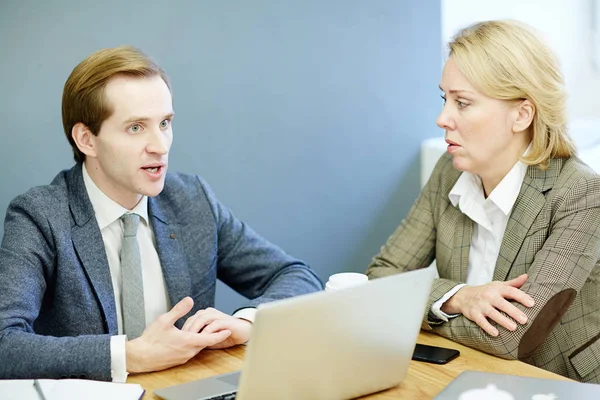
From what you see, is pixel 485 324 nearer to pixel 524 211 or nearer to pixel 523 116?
pixel 524 211

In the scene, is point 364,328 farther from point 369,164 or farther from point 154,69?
point 369,164

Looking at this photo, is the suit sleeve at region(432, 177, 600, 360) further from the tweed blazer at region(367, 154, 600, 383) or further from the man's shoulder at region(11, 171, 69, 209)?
the man's shoulder at region(11, 171, 69, 209)

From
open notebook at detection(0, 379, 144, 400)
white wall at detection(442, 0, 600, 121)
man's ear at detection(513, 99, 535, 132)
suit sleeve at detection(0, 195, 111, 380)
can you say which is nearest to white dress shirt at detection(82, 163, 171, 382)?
suit sleeve at detection(0, 195, 111, 380)

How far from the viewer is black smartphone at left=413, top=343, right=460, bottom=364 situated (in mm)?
1591

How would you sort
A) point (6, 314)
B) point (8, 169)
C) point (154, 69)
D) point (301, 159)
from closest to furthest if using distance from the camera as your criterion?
1. point (6, 314)
2. point (154, 69)
3. point (8, 169)
4. point (301, 159)

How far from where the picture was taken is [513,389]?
1363 millimetres

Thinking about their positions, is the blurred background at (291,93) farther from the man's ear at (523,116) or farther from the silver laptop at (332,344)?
the silver laptop at (332,344)

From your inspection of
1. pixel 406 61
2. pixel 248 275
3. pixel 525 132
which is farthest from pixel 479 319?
pixel 406 61

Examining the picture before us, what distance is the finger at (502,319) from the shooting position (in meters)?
1.66

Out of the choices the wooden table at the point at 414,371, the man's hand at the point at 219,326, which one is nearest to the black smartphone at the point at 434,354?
the wooden table at the point at 414,371

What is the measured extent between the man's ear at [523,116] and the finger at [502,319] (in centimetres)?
51

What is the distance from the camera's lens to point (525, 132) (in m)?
2.02

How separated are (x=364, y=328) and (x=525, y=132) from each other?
92 centimetres

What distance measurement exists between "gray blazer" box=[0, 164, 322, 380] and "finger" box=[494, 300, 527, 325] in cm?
54
